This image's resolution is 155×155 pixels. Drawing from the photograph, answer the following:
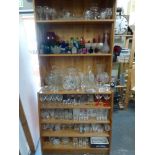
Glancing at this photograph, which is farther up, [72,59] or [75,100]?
[72,59]

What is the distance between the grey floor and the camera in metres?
2.21

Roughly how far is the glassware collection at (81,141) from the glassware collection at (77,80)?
2.15ft

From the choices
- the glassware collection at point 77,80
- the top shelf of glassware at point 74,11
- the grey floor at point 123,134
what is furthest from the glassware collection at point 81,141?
the top shelf of glassware at point 74,11

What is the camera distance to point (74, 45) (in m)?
1.98

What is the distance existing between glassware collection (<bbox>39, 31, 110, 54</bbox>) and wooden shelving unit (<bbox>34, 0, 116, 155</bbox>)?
46 mm

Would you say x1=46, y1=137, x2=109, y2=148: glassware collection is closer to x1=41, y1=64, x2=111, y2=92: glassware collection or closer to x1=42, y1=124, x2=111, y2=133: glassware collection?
x1=42, y1=124, x2=111, y2=133: glassware collection

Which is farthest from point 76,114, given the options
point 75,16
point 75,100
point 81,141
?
point 75,16

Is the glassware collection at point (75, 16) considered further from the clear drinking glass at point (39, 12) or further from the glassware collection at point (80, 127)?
the glassware collection at point (80, 127)

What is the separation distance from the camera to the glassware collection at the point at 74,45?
1.95 m

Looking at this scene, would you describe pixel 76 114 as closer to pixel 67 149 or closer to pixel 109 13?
pixel 67 149

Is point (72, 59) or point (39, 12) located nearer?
point (39, 12)

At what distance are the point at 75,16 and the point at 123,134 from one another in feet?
5.63
